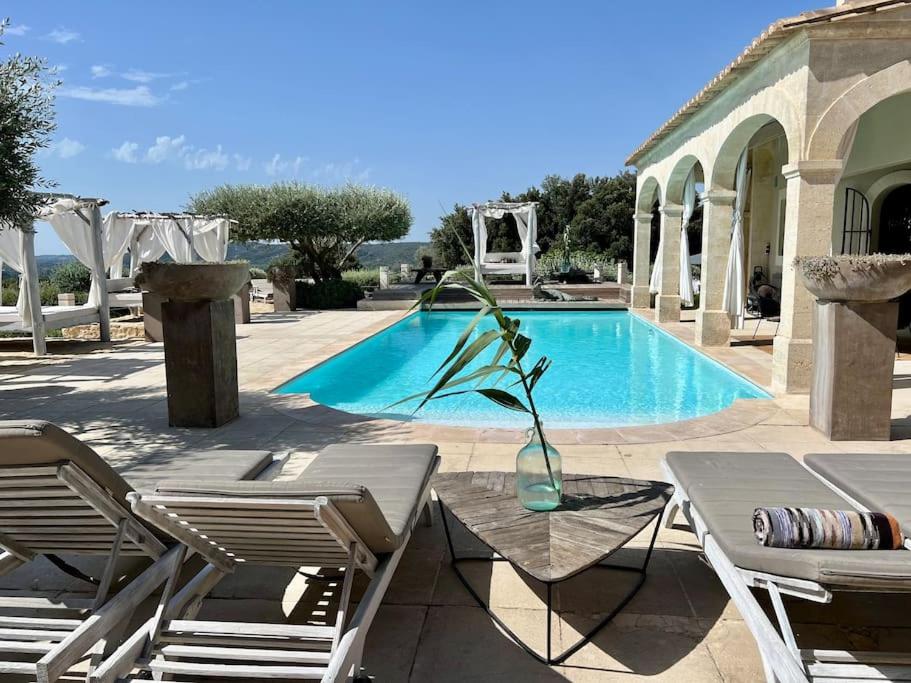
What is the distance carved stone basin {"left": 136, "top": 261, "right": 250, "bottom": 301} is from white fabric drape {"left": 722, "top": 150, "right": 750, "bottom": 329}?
733cm

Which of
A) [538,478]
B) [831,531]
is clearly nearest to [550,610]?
[538,478]

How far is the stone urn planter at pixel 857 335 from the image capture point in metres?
4.82

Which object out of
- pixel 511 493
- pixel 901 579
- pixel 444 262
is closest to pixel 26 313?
pixel 511 493

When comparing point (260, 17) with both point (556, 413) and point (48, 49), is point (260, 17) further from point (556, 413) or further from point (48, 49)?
point (556, 413)

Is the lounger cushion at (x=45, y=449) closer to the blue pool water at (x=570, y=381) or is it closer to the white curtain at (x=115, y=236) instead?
the blue pool water at (x=570, y=381)

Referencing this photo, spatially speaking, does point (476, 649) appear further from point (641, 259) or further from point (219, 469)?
point (641, 259)

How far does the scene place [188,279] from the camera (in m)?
5.41

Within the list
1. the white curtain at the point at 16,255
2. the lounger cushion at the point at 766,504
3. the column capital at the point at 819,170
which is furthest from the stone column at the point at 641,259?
the lounger cushion at the point at 766,504

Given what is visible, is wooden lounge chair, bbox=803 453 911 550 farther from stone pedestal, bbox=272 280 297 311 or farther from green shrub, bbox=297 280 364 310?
green shrub, bbox=297 280 364 310

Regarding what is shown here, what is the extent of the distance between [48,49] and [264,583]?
5.78 meters

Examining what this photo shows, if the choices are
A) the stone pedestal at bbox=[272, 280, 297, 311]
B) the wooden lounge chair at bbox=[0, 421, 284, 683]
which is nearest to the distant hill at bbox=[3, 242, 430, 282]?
the stone pedestal at bbox=[272, 280, 297, 311]

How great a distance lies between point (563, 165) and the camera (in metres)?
37.2

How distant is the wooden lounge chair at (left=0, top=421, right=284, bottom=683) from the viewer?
205 centimetres

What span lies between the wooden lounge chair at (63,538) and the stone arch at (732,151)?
27.4 feet
